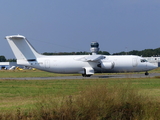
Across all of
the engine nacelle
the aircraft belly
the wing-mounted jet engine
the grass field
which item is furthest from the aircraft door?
the grass field

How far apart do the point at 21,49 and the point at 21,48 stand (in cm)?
16

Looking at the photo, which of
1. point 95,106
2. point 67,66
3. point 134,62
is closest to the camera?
point 95,106

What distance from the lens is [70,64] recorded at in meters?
45.4

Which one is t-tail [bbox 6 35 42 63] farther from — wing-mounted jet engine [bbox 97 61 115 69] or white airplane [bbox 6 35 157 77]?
wing-mounted jet engine [bbox 97 61 115 69]

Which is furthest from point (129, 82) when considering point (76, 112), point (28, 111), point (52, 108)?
point (28, 111)

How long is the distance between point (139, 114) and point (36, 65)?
3172cm

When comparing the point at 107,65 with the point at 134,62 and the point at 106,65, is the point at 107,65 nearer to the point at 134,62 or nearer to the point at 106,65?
the point at 106,65

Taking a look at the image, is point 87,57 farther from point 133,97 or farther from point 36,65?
point 133,97

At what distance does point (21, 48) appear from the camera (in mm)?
44781

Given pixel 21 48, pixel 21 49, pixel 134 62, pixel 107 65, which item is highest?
pixel 21 48

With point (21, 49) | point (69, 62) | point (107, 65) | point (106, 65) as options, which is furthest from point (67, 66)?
point (21, 49)

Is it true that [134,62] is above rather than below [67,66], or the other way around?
above

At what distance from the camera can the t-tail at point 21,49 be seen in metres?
44.5

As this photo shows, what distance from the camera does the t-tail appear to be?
44.5m
